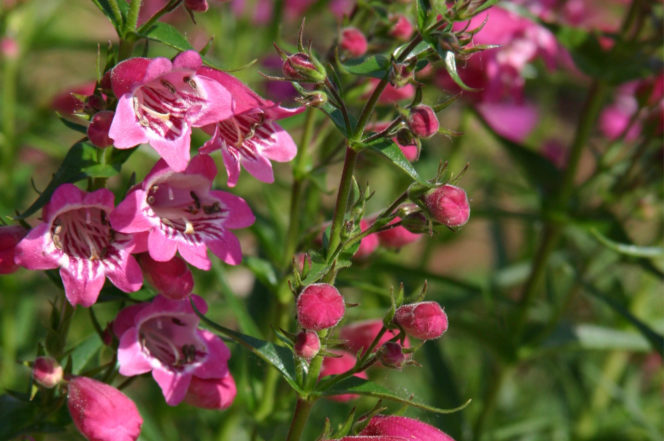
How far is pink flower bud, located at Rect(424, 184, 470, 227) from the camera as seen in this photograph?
1.31 m

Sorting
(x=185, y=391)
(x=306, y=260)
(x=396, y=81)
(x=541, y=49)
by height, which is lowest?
(x=541, y=49)

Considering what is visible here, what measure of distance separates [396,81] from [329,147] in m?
0.80

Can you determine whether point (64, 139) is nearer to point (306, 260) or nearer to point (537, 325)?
point (537, 325)

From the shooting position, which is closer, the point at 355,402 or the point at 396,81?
the point at 396,81

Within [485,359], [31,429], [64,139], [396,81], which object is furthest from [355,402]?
[64,139]

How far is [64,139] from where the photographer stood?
514cm

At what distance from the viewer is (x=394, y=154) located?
4.34 feet

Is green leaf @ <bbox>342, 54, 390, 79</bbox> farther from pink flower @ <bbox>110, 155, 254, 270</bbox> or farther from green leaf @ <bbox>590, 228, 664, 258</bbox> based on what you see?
→ green leaf @ <bbox>590, 228, 664, 258</bbox>

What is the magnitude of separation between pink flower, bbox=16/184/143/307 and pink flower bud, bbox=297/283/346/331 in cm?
30

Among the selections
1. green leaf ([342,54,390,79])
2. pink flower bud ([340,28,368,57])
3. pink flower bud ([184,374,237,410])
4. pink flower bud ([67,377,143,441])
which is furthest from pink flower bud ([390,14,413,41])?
pink flower bud ([67,377,143,441])

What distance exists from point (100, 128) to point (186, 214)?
269mm

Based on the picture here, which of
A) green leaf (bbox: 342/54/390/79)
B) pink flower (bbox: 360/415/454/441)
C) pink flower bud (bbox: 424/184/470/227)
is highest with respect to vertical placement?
green leaf (bbox: 342/54/390/79)

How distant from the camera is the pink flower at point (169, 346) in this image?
145cm

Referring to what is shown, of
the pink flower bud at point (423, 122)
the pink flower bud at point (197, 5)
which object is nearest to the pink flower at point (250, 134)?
the pink flower bud at point (197, 5)
